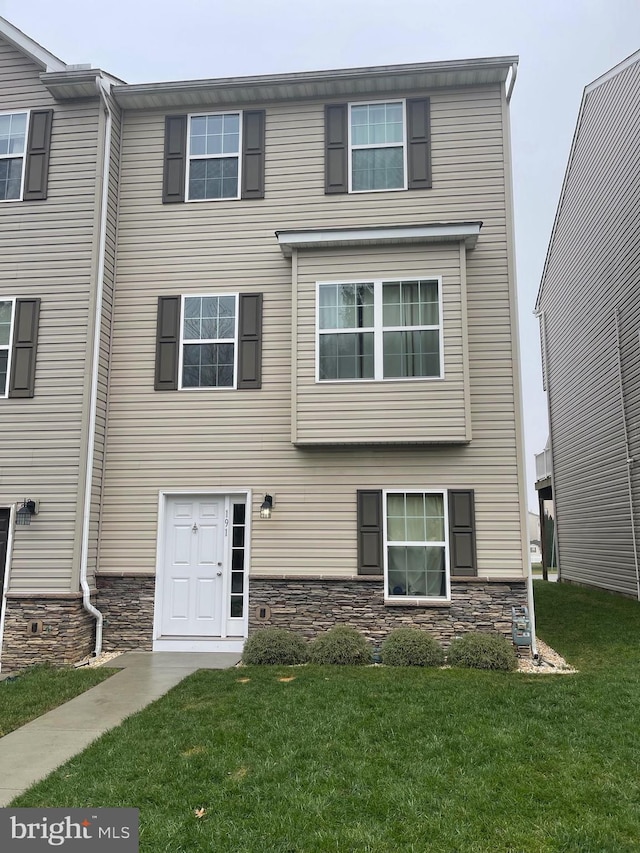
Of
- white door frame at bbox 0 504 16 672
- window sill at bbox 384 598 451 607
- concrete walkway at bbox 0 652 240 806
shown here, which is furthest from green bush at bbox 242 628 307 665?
white door frame at bbox 0 504 16 672

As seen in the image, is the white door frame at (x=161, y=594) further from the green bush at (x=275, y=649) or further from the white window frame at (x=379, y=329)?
the white window frame at (x=379, y=329)

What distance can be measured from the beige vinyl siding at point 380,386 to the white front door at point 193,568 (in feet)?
5.93

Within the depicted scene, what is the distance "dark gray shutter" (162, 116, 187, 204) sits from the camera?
32.5 ft

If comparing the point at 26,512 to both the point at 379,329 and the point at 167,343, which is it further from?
the point at 379,329

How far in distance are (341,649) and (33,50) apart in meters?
9.55

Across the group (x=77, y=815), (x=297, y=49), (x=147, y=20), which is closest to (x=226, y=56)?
(x=297, y=49)

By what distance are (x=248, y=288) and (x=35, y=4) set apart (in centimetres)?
3029

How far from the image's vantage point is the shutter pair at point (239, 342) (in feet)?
30.8

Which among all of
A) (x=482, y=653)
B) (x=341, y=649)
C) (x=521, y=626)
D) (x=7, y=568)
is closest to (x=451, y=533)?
(x=521, y=626)

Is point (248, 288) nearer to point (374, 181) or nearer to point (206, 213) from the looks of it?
point (206, 213)

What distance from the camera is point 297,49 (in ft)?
213

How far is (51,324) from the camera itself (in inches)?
365

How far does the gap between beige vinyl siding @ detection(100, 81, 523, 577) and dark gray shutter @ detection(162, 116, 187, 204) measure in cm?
13

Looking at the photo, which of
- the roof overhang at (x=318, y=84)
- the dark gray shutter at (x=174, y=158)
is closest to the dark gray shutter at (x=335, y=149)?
the roof overhang at (x=318, y=84)
